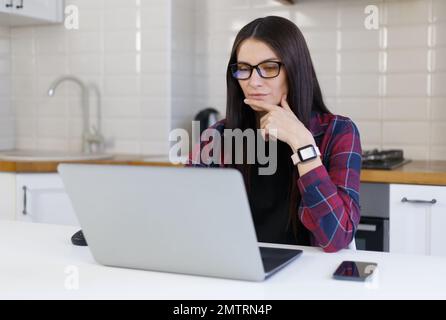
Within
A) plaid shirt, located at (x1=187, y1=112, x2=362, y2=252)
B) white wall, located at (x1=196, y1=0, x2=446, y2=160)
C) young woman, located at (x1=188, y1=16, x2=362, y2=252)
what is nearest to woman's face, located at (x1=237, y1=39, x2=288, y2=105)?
young woman, located at (x1=188, y1=16, x2=362, y2=252)

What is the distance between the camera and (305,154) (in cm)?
126

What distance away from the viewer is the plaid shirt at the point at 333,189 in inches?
47.9

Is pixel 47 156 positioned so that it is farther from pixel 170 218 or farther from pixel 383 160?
pixel 170 218

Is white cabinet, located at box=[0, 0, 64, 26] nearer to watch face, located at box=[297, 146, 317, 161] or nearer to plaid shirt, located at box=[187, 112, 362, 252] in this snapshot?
plaid shirt, located at box=[187, 112, 362, 252]

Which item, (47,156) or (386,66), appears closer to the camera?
(386,66)

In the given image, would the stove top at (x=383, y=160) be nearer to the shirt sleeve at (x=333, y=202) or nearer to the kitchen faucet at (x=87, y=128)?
the shirt sleeve at (x=333, y=202)

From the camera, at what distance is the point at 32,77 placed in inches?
122

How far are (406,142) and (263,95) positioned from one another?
4.33 feet

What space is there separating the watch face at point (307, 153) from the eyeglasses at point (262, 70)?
9.5 inches

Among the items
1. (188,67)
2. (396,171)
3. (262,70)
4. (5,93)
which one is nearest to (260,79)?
(262,70)

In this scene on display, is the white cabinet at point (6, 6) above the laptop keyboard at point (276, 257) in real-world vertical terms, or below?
above

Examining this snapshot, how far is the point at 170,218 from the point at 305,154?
455mm

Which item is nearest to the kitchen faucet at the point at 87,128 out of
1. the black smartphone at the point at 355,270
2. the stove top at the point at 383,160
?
the stove top at the point at 383,160

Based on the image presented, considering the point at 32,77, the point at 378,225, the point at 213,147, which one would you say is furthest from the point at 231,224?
the point at 32,77
